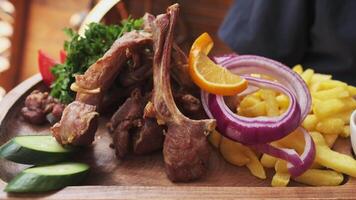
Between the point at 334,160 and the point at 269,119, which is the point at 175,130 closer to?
the point at 269,119

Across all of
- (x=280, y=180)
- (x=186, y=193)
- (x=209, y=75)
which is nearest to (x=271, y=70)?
(x=209, y=75)

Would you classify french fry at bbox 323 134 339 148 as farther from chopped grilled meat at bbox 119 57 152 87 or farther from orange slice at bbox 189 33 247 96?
chopped grilled meat at bbox 119 57 152 87

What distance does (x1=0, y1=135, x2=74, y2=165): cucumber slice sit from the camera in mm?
1060

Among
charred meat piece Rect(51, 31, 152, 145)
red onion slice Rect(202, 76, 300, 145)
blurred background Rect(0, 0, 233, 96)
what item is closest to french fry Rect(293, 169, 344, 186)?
red onion slice Rect(202, 76, 300, 145)

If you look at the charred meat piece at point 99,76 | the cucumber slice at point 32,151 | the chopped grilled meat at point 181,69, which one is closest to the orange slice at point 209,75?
the chopped grilled meat at point 181,69

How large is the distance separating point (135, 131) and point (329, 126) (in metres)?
0.47

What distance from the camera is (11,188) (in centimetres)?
101

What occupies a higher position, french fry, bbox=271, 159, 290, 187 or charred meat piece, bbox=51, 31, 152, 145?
charred meat piece, bbox=51, 31, 152, 145

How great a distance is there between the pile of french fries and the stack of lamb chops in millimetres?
114

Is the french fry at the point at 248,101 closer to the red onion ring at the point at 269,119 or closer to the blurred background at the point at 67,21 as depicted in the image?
the red onion ring at the point at 269,119

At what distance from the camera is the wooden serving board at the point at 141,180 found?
1.03 m

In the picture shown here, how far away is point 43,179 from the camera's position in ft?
3.31

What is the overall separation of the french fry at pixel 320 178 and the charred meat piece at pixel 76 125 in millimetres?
474

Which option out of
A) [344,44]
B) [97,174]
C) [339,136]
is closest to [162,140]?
[97,174]
